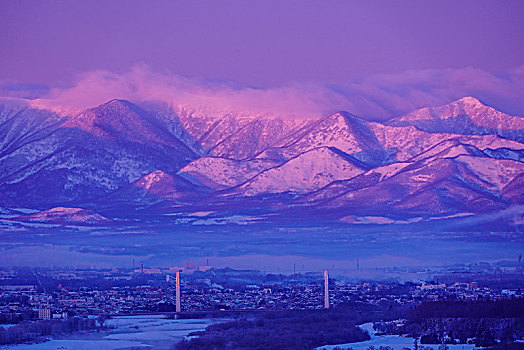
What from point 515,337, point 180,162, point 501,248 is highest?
point 180,162

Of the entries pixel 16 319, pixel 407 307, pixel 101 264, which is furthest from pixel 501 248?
pixel 16 319

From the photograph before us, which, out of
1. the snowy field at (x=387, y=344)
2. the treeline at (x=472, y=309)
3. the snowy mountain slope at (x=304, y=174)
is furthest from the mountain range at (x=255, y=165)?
the snowy field at (x=387, y=344)

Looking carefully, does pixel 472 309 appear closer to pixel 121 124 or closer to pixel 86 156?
pixel 86 156

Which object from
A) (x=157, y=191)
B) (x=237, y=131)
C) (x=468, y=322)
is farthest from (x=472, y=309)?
(x=237, y=131)

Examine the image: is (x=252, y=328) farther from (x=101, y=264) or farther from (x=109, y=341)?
(x=101, y=264)

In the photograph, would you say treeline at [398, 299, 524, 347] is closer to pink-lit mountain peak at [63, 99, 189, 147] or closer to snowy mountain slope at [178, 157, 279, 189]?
snowy mountain slope at [178, 157, 279, 189]
